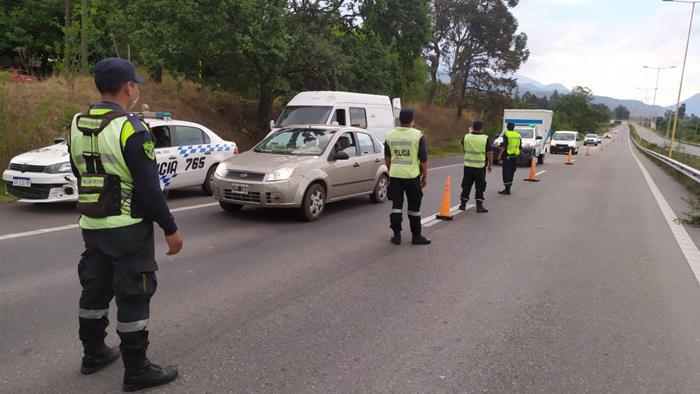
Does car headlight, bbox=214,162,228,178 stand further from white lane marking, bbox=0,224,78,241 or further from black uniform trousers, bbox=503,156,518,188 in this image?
black uniform trousers, bbox=503,156,518,188

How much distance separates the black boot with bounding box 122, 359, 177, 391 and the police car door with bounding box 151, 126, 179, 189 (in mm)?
6919

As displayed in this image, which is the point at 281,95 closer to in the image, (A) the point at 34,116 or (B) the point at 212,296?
(A) the point at 34,116

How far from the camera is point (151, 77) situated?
69.6 feet

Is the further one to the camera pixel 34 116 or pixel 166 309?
pixel 34 116

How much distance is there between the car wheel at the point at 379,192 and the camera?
10.5m

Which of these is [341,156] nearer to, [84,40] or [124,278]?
[124,278]

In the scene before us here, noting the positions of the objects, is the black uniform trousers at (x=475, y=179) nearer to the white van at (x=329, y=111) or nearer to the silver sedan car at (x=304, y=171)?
the silver sedan car at (x=304, y=171)

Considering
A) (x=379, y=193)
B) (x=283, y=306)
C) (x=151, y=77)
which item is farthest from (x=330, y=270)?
(x=151, y=77)

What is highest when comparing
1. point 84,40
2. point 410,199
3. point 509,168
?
point 84,40

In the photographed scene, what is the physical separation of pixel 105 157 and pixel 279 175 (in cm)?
505

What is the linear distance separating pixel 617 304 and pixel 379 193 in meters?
5.99

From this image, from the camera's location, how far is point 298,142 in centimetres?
916

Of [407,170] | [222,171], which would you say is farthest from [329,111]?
[407,170]

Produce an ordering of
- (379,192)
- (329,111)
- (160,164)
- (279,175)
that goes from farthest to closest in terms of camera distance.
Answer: (329,111)
(379,192)
(160,164)
(279,175)
